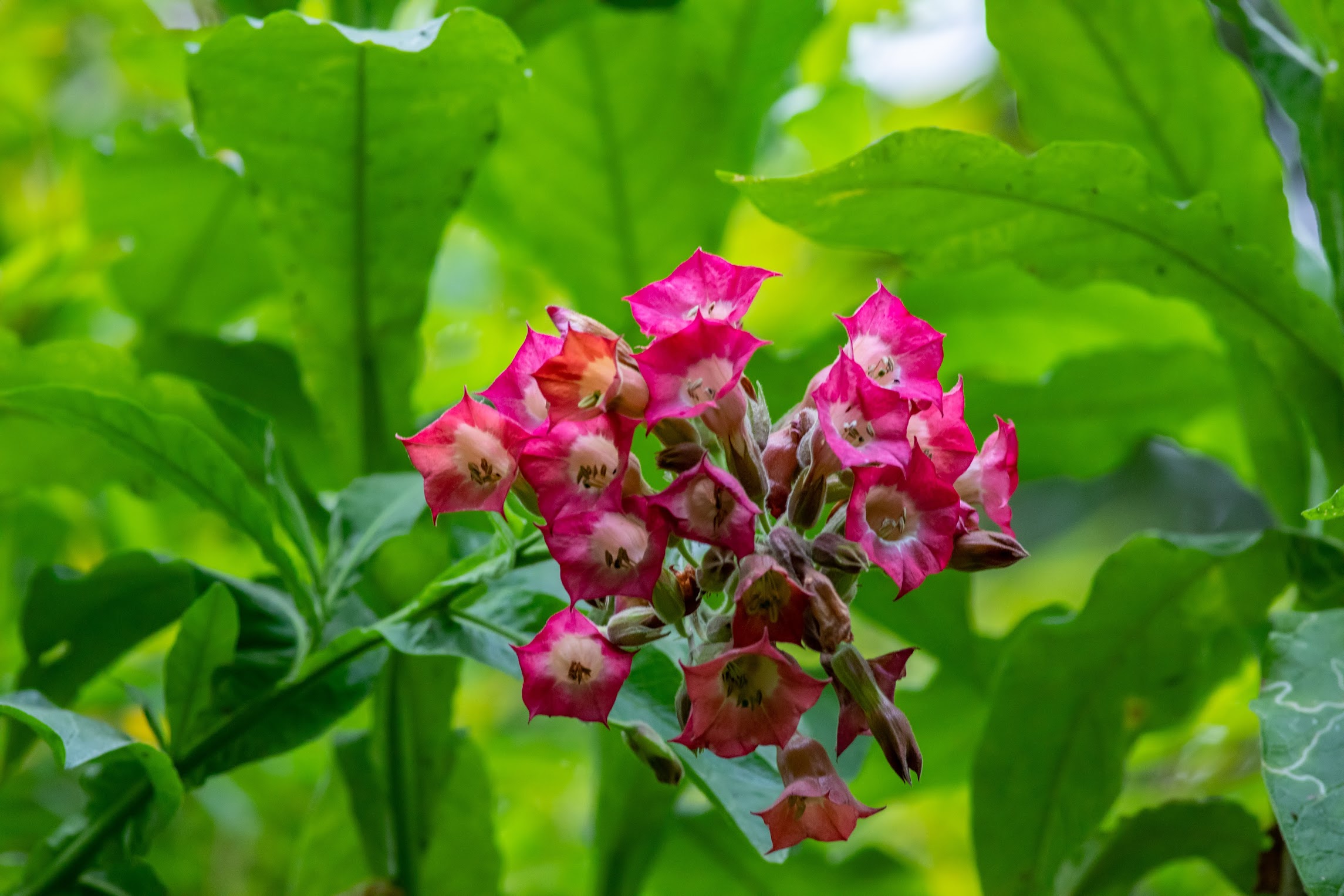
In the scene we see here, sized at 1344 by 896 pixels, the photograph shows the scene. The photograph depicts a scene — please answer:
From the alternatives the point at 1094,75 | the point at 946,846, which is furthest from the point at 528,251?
the point at 946,846

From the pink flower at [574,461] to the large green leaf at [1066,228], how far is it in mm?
222

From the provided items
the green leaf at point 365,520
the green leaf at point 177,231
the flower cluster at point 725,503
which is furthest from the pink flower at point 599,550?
the green leaf at point 177,231

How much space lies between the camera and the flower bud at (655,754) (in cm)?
48

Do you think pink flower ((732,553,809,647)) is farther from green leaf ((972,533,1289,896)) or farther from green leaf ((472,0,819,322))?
Answer: green leaf ((472,0,819,322))

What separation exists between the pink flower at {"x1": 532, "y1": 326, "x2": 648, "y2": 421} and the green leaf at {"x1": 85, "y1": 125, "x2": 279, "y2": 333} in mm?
671

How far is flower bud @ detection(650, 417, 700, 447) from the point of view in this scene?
0.46 m

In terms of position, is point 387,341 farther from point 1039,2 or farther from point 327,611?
point 1039,2

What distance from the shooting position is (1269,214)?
813 millimetres

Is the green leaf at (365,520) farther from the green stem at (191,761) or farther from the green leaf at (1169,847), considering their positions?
the green leaf at (1169,847)

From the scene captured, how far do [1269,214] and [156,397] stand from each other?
2.70 feet

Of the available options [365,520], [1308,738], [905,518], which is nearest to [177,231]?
[365,520]

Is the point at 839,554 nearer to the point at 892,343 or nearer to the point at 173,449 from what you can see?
the point at 892,343

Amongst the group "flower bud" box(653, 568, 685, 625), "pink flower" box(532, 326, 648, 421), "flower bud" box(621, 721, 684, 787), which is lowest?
"flower bud" box(621, 721, 684, 787)

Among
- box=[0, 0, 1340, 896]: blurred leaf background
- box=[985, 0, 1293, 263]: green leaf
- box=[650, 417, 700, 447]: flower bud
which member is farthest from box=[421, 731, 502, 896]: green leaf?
box=[985, 0, 1293, 263]: green leaf
